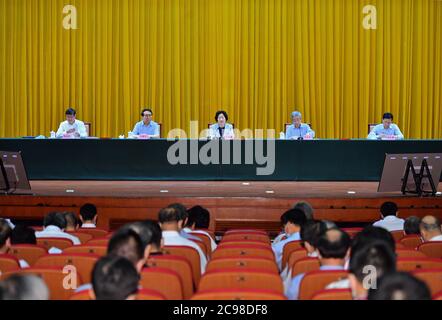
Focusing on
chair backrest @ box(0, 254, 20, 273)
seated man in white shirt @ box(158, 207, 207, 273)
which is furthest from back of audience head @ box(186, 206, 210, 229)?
chair backrest @ box(0, 254, 20, 273)

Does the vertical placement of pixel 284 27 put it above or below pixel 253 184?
above

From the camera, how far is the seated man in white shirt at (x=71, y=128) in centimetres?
1130

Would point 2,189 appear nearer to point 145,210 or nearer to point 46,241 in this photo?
point 145,210

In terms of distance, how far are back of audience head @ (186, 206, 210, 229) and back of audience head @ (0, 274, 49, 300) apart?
431cm

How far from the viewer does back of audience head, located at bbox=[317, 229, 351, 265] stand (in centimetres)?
400

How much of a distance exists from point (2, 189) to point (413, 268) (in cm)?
648

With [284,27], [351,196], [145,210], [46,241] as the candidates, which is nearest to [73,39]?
[284,27]

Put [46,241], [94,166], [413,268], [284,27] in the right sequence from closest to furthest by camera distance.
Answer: [413,268] < [46,241] < [94,166] < [284,27]

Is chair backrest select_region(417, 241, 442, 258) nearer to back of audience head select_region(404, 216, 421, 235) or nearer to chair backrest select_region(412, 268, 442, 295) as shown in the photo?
back of audience head select_region(404, 216, 421, 235)

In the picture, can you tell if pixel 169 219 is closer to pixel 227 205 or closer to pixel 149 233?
pixel 149 233

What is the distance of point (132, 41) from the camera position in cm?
1458

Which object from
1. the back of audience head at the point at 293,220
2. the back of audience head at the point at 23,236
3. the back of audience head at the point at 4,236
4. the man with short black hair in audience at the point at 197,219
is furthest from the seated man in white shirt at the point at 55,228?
the back of audience head at the point at 293,220

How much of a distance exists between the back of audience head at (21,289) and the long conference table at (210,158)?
309 inches

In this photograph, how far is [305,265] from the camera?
4.29 m
